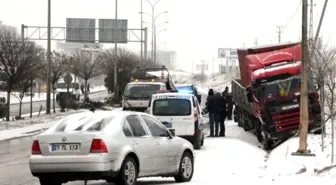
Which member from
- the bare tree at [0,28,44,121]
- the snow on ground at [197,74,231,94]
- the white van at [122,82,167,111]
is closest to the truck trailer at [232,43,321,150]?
the white van at [122,82,167,111]

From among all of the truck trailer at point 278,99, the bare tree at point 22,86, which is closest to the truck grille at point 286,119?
the truck trailer at point 278,99

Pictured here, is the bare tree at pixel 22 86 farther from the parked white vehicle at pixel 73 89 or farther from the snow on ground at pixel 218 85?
the snow on ground at pixel 218 85

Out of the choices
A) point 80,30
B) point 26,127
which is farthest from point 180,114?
point 80,30

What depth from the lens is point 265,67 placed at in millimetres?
26250

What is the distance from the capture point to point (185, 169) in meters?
13.8

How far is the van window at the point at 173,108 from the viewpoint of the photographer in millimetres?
21281

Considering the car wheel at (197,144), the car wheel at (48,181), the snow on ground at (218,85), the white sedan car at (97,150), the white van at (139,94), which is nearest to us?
the white sedan car at (97,150)

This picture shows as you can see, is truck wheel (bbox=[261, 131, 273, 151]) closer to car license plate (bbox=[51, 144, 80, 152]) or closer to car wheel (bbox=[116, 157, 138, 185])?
car wheel (bbox=[116, 157, 138, 185])

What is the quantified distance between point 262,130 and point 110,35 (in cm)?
4898

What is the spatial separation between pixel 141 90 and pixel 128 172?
23775 millimetres

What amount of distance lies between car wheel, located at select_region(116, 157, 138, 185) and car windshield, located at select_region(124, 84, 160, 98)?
2317cm

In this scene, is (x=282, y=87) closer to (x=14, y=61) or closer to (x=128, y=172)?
(x=128, y=172)

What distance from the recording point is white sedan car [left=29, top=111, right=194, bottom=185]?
1141cm

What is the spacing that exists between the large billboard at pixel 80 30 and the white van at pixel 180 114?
5102 cm
